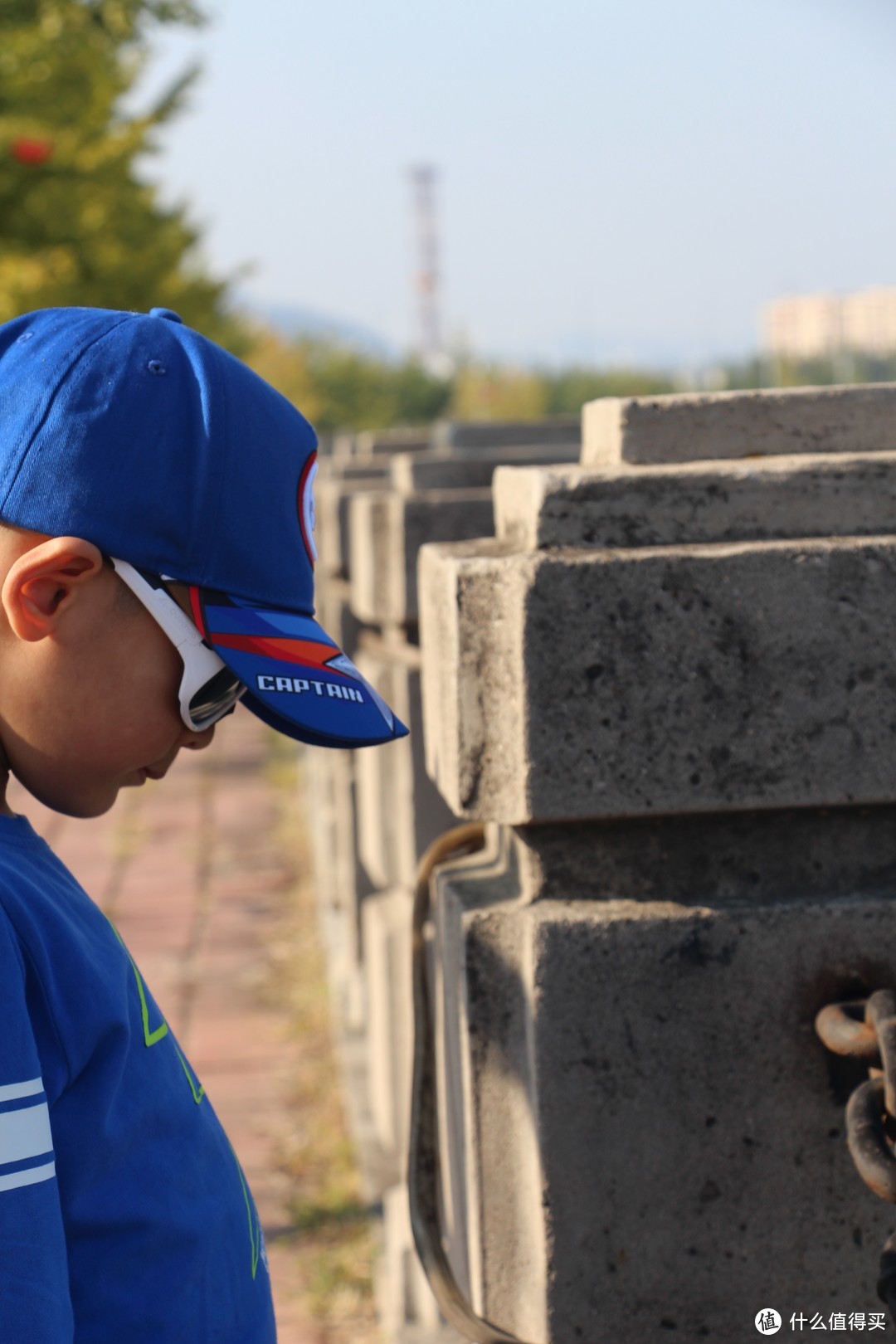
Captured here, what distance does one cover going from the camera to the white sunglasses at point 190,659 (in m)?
1.33

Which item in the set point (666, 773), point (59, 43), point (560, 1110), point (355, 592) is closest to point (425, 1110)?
point (560, 1110)

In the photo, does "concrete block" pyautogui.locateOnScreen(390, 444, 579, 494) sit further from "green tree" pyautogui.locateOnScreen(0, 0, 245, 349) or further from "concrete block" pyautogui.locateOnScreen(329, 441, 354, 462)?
"green tree" pyautogui.locateOnScreen(0, 0, 245, 349)

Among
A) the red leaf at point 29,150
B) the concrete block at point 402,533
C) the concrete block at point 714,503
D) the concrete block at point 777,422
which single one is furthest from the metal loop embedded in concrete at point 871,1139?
the red leaf at point 29,150

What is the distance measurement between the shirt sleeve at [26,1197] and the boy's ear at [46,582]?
287mm

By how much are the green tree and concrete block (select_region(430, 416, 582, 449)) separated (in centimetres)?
543

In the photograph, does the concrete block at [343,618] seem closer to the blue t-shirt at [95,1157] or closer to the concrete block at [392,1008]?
the concrete block at [392,1008]

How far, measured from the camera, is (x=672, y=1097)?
66.4 inches

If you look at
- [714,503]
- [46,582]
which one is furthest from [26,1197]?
[714,503]

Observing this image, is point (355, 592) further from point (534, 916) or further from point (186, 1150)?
point (186, 1150)

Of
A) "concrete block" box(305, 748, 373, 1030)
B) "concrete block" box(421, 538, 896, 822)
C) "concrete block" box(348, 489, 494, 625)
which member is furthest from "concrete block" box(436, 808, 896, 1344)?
"concrete block" box(305, 748, 373, 1030)

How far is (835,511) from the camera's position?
1.65m

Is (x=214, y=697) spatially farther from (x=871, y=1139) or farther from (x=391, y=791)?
(x=391, y=791)

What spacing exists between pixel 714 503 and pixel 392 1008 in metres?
1.95

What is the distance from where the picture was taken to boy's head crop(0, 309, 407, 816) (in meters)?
1.31
